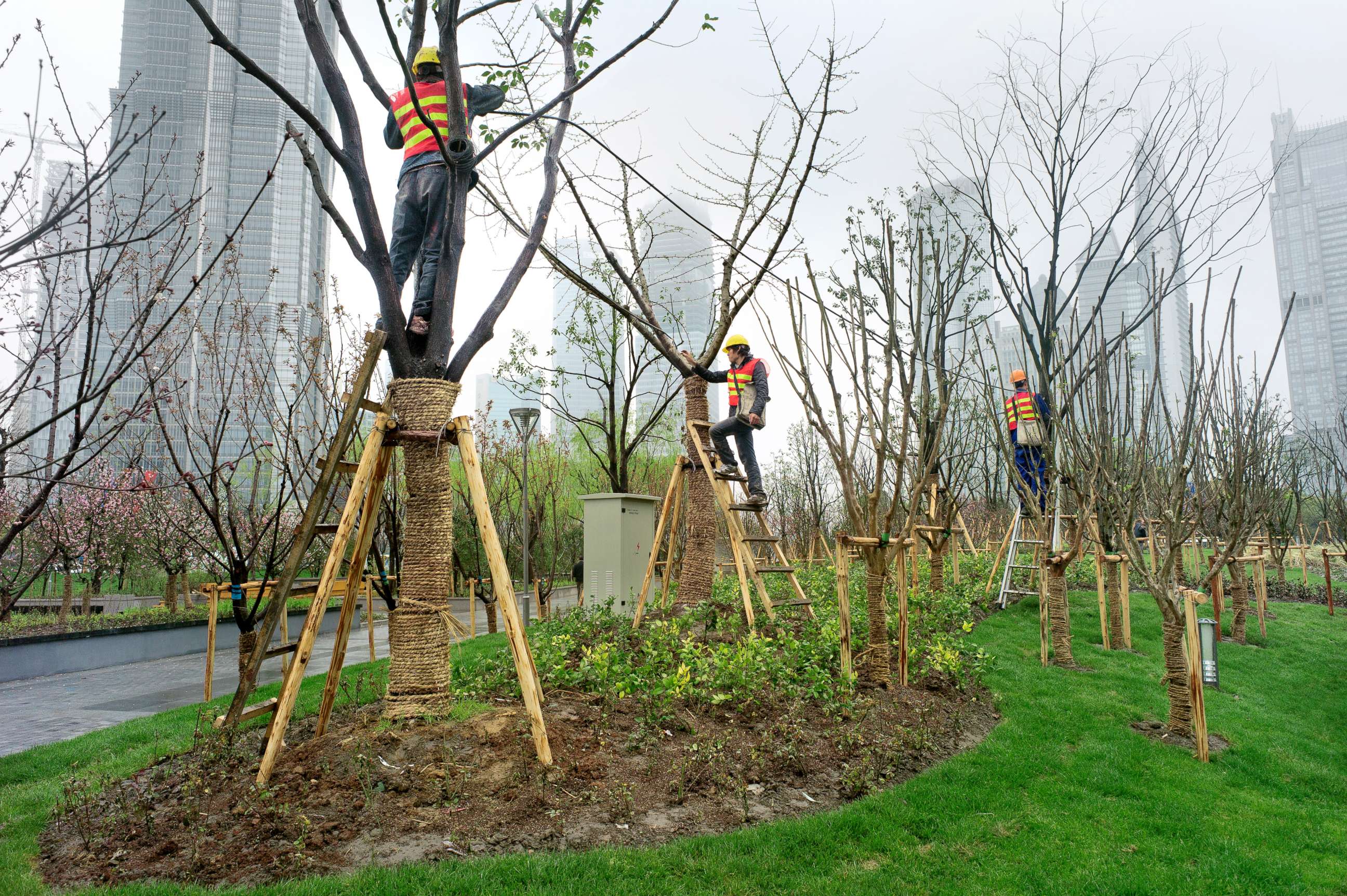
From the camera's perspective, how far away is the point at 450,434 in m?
4.82

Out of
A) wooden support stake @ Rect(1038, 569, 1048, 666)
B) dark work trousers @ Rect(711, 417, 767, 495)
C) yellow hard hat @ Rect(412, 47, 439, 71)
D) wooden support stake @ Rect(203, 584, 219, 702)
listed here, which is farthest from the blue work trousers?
wooden support stake @ Rect(203, 584, 219, 702)

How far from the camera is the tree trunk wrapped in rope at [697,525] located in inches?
315

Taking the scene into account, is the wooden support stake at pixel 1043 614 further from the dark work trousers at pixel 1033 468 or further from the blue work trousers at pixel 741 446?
the blue work trousers at pixel 741 446

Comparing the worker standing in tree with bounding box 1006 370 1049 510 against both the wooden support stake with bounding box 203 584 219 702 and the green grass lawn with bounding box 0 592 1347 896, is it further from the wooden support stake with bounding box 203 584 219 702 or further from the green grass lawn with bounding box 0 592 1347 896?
the wooden support stake with bounding box 203 584 219 702

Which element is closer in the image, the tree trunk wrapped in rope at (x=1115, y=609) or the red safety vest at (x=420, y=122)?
the red safety vest at (x=420, y=122)

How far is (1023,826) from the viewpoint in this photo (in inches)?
159

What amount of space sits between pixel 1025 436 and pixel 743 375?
4.74 m

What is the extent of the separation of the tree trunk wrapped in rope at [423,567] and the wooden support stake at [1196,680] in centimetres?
515

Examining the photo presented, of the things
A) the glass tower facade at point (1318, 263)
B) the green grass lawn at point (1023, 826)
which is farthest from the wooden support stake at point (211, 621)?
the glass tower facade at point (1318, 263)

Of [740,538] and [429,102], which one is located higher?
[429,102]

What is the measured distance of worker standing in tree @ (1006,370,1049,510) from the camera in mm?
9266

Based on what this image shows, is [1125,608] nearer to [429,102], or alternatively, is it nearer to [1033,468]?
[1033,468]

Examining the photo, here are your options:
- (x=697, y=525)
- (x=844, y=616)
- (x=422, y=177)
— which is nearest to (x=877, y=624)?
(x=844, y=616)

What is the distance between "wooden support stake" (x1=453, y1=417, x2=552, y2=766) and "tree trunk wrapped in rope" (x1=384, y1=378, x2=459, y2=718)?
0.31 m
